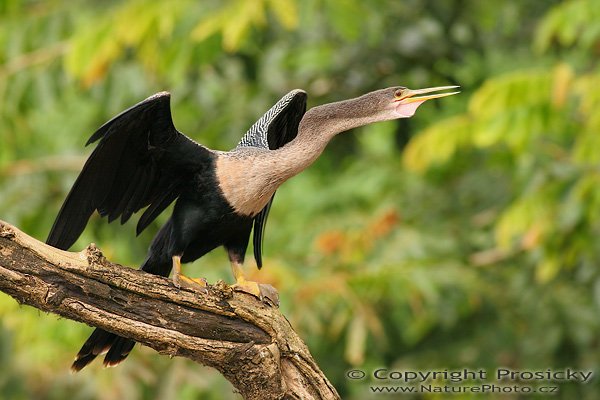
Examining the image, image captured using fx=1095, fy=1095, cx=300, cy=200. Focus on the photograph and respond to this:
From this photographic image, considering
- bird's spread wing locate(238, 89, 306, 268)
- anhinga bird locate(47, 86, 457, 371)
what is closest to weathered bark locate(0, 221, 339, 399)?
anhinga bird locate(47, 86, 457, 371)

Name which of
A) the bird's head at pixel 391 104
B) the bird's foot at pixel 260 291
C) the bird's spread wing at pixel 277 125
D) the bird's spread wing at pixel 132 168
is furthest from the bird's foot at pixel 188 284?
the bird's head at pixel 391 104

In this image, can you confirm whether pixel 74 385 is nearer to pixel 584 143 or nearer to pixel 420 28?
pixel 420 28

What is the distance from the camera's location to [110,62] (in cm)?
813

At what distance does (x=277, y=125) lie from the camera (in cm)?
500

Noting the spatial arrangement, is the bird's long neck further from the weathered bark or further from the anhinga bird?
the weathered bark

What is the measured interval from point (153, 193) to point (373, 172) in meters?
5.29

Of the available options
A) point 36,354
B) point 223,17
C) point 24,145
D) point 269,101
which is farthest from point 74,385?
point 223,17

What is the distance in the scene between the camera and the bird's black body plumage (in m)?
4.24

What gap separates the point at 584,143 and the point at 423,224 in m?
2.26

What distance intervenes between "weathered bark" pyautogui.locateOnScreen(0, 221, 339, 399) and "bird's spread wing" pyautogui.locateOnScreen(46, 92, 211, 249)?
17.1 inches

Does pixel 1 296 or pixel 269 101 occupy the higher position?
pixel 269 101

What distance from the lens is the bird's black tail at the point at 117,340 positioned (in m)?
4.45

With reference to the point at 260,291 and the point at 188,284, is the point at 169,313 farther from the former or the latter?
the point at 260,291

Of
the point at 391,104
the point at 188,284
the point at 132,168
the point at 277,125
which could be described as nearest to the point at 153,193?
the point at 132,168
